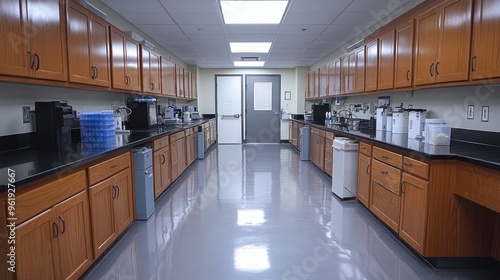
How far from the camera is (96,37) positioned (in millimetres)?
2994

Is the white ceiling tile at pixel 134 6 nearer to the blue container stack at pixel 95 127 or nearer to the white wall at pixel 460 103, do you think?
the blue container stack at pixel 95 127

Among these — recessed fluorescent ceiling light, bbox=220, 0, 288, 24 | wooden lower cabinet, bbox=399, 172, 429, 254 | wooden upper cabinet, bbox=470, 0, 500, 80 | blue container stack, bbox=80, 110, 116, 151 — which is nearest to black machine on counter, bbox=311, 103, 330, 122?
recessed fluorescent ceiling light, bbox=220, 0, 288, 24

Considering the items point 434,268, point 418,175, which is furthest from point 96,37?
point 434,268

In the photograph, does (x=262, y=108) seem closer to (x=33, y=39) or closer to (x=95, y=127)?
(x=95, y=127)

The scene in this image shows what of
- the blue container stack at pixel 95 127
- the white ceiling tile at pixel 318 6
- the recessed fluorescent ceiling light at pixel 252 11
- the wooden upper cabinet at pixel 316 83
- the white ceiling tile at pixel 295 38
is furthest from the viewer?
the wooden upper cabinet at pixel 316 83

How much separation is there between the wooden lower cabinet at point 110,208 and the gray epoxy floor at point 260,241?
0.50 feet

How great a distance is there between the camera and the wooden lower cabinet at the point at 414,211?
2.28 m

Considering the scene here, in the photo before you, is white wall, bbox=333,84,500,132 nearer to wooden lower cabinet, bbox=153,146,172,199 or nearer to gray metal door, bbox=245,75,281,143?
wooden lower cabinet, bbox=153,146,172,199

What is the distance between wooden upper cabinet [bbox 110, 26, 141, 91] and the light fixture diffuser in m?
2.59

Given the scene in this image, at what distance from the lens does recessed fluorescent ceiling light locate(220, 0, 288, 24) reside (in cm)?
380

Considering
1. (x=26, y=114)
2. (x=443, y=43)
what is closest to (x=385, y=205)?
(x=443, y=43)

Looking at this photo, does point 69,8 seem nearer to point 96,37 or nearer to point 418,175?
point 96,37

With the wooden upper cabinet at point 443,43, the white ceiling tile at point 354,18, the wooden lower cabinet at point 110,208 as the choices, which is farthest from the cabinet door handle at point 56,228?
the white ceiling tile at point 354,18

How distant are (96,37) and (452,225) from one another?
3.64 meters
